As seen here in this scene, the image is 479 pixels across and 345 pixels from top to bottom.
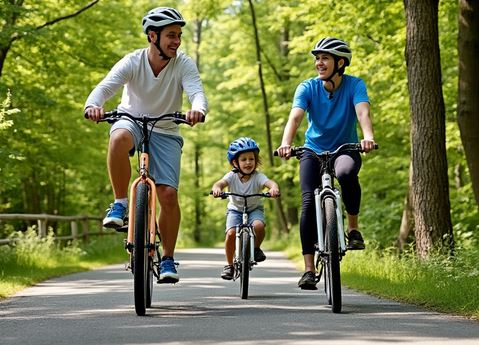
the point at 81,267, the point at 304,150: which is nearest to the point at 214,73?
the point at 81,267

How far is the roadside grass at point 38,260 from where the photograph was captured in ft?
41.0

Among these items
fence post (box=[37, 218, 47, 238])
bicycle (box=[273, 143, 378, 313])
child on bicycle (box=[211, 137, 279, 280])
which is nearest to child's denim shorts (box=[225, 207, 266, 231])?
child on bicycle (box=[211, 137, 279, 280])

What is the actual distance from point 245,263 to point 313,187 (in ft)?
5.47

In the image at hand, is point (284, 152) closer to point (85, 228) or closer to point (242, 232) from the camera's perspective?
point (242, 232)

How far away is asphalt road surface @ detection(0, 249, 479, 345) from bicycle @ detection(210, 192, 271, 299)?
213 millimetres

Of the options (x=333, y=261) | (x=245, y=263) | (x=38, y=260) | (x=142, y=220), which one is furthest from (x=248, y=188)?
(x=38, y=260)

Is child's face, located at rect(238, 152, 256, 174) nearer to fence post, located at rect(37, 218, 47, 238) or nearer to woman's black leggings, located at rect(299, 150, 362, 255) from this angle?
woman's black leggings, located at rect(299, 150, 362, 255)

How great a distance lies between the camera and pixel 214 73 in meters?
49.1

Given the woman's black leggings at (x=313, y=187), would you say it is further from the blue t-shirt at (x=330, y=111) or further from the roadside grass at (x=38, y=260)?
the roadside grass at (x=38, y=260)

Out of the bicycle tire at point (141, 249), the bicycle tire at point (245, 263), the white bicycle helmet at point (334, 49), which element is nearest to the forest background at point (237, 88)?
the bicycle tire at point (245, 263)

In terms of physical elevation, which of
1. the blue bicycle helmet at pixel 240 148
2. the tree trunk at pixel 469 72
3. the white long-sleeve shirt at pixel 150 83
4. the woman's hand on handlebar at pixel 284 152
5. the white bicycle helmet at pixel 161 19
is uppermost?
the tree trunk at pixel 469 72

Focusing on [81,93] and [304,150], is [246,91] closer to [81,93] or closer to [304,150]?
[81,93]

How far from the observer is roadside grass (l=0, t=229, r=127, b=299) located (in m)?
12.5

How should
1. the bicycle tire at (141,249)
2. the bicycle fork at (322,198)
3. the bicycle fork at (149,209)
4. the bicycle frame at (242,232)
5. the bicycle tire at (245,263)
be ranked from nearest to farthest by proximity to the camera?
the bicycle tire at (141,249), the bicycle fork at (149,209), the bicycle fork at (322,198), the bicycle tire at (245,263), the bicycle frame at (242,232)
